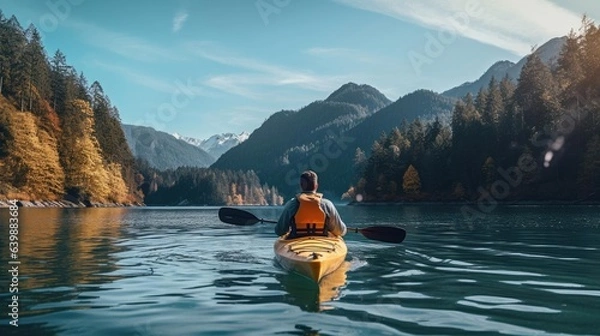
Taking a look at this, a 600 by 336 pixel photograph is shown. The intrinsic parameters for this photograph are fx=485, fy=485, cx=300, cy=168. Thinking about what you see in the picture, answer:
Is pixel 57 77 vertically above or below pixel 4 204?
above

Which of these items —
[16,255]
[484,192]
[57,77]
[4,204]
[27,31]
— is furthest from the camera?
[27,31]

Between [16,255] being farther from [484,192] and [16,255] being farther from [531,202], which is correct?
[484,192]

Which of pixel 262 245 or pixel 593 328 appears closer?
pixel 593 328

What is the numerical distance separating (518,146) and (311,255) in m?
81.2

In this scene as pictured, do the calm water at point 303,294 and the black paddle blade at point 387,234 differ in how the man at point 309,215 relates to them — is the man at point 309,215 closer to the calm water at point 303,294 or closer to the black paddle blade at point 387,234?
the calm water at point 303,294

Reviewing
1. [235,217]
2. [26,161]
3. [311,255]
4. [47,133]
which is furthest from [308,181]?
[47,133]

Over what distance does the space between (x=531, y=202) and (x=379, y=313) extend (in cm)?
7468

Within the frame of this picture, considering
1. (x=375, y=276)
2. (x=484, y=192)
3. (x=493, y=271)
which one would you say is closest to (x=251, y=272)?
(x=375, y=276)

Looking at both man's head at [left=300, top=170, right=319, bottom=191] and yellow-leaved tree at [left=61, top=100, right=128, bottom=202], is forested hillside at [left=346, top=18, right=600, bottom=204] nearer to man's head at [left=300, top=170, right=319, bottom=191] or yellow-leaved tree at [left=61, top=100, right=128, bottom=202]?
yellow-leaved tree at [left=61, top=100, right=128, bottom=202]

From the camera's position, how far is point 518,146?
3263 inches

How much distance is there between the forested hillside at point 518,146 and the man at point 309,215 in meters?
64.4

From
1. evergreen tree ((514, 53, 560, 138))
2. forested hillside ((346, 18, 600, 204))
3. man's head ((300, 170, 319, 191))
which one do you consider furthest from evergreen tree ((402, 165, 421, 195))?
man's head ((300, 170, 319, 191))

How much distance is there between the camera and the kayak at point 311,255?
34.3ft

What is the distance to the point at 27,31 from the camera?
104000 mm
